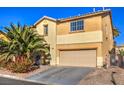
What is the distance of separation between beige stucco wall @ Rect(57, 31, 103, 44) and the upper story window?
556 millimetres

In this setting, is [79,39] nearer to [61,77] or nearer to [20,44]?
[20,44]

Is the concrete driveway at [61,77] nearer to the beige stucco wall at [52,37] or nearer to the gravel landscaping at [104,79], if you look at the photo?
the gravel landscaping at [104,79]

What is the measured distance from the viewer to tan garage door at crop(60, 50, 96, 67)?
24047 millimetres

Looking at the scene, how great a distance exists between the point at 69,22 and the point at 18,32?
5573mm

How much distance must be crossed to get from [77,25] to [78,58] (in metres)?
3.45

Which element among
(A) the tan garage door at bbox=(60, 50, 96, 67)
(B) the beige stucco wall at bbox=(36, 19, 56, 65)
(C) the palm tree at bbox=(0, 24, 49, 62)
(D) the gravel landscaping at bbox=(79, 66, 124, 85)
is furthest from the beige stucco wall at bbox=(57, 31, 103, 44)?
(D) the gravel landscaping at bbox=(79, 66, 124, 85)

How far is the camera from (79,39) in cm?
2522

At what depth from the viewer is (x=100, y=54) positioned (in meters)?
23.3

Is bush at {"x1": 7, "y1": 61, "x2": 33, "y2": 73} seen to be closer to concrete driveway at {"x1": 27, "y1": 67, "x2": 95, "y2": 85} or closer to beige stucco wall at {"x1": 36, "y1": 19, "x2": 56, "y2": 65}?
concrete driveway at {"x1": 27, "y1": 67, "x2": 95, "y2": 85}

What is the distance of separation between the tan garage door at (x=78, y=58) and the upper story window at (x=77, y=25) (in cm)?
233
